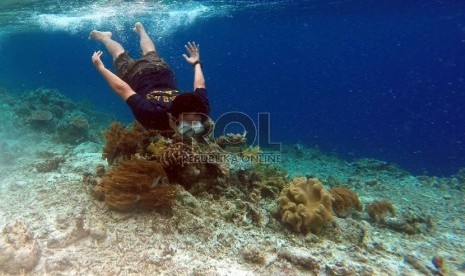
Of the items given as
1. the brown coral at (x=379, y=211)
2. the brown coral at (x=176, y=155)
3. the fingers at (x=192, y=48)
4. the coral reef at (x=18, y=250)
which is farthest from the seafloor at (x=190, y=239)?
the fingers at (x=192, y=48)

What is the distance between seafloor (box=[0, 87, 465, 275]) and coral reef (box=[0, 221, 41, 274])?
1 cm

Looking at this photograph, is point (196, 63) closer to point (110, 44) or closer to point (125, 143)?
point (125, 143)

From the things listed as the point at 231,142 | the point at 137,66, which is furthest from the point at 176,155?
the point at 137,66

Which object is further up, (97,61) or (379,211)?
(97,61)

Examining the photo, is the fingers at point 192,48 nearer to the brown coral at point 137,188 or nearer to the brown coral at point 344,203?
the brown coral at point 137,188

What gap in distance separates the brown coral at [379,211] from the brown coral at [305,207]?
62.6 inches

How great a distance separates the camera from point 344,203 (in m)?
6.40

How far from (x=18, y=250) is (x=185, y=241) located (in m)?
2.05

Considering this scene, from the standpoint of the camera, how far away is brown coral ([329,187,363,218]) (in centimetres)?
628

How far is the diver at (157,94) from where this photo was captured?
5.23 metres

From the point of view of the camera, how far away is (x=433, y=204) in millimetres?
9133

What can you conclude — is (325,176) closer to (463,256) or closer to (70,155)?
(463,256)

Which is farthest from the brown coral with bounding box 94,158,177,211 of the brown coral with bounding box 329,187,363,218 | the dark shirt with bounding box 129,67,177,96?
the brown coral with bounding box 329,187,363,218

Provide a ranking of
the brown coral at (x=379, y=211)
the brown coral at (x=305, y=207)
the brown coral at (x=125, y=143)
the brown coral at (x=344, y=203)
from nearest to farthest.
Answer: the brown coral at (x=305, y=207)
the brown coral at (x=125, y=143)
the brown coral at (x=344, y=203)
the brown coral at (x=379, y=211)
